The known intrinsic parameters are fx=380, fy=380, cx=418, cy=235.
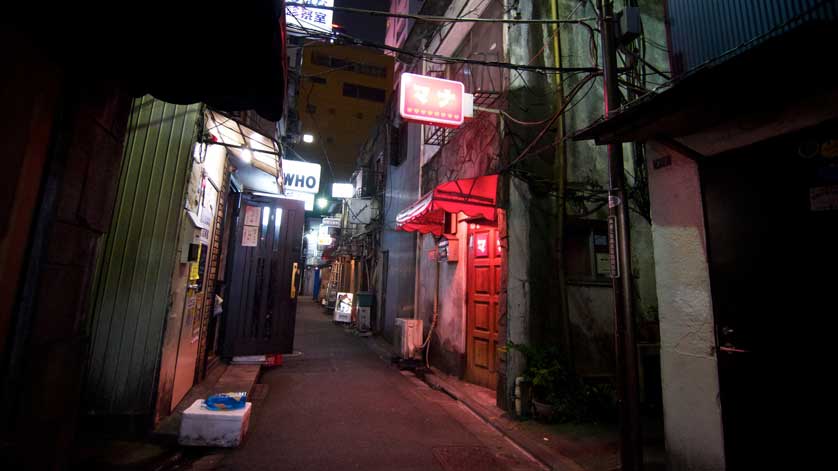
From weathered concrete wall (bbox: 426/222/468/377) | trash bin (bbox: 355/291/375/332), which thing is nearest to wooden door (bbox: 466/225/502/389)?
weathered concrete wall (bbox: 426/222/468/377)

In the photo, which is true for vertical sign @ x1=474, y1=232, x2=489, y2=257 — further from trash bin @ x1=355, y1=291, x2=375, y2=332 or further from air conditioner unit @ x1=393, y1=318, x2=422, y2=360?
trash bin @ x1=355, y1=291, x2=375, y2=332

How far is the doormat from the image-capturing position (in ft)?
15.7

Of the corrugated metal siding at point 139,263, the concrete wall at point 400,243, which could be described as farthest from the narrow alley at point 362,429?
the concrete wall at point 400,243

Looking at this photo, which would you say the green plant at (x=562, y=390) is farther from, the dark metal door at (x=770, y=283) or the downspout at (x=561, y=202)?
the dark metal door at (x=770, y=283)

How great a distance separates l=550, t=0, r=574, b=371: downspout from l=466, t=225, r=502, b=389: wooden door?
1.55 meters

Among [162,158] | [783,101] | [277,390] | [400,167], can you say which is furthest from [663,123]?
[400,167]

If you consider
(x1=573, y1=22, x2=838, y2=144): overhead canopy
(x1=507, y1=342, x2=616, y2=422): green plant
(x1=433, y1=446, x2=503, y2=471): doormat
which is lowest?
(x1=433, y1=446, x2=503, y2=471): doormat

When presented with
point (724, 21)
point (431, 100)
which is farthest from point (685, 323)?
point (431, 100)

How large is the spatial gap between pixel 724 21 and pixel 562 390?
5656mm

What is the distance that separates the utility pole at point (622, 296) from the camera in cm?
427

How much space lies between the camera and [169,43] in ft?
8.88

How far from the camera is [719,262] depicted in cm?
387

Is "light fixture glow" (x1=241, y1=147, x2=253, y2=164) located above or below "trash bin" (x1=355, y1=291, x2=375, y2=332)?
above

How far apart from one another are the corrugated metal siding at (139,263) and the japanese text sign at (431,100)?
4037mm
